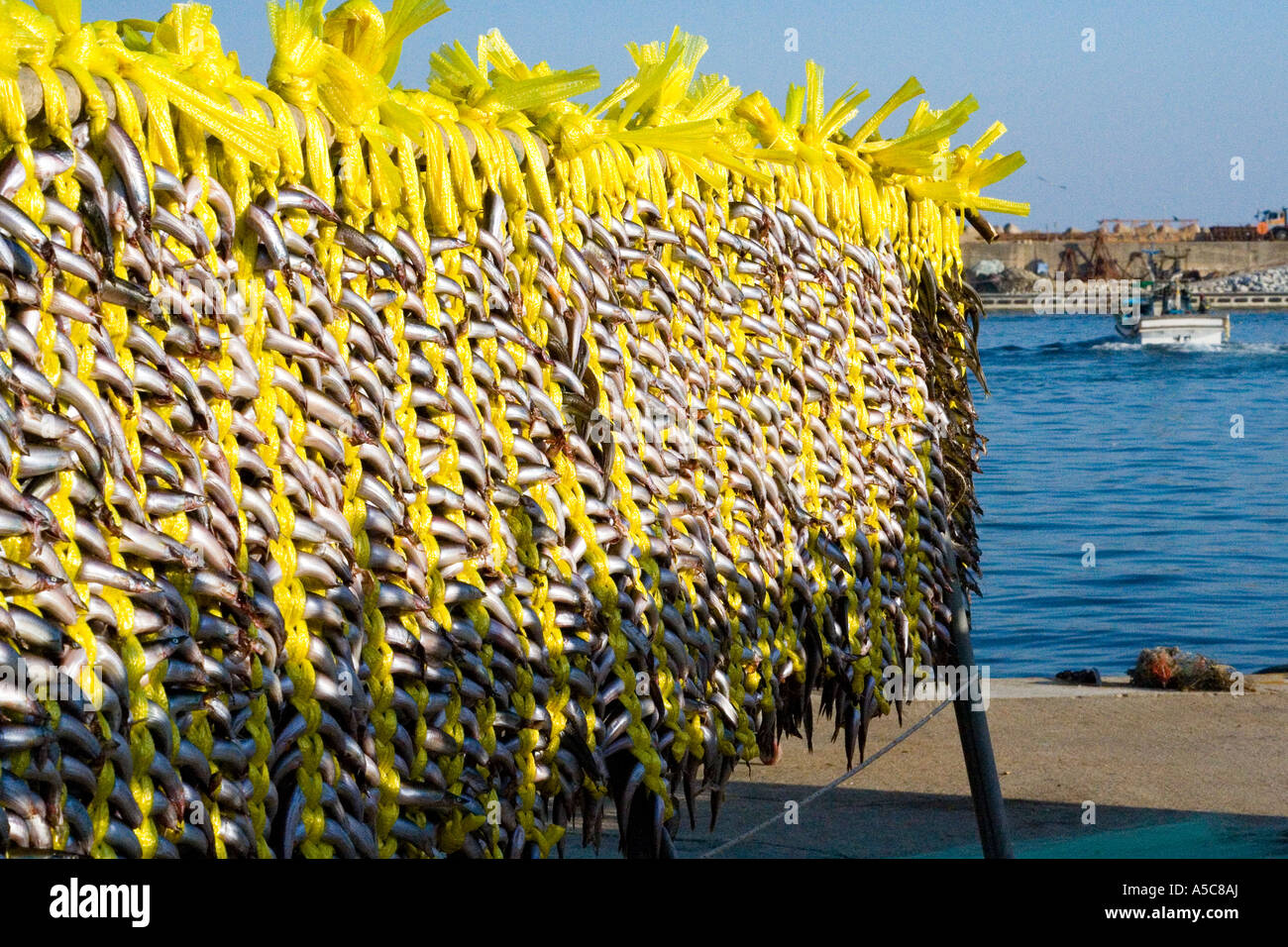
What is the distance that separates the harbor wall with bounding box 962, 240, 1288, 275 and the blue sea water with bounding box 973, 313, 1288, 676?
103ft

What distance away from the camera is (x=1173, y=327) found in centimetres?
4538

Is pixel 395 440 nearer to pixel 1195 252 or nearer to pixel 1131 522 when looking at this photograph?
pixel 1131 522

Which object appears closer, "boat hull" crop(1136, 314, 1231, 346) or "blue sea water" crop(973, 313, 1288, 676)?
"blue sea water" crop(973, 313, 1288, 676)

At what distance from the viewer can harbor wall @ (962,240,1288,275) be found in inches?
2726

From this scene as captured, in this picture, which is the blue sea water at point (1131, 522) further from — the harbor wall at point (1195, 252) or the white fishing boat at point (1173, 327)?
the harbor wall at point (1195, 252)

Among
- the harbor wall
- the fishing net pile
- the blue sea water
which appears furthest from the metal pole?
the harbor wall

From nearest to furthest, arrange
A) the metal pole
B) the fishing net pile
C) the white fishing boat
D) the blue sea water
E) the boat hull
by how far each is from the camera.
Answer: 1. the fishing net pile
2. the metal pole
3. the blue sea water
4. the boat hull
5. the white fishing boat

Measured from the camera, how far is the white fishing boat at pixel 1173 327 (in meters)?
44.3

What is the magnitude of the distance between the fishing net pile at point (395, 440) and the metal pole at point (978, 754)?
0.93 metres

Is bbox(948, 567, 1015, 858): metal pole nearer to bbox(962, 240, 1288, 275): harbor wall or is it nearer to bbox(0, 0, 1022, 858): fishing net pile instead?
bbox(0, 0, 1022, 858): fishing net pile

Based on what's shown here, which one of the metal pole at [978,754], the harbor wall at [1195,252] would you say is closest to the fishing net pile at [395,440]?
the metal pole at [978,754]

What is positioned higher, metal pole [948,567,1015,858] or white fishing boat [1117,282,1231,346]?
white fishing boat [1117,282,1231,346]
